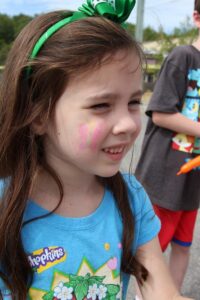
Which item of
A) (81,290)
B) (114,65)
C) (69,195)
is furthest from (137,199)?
(114,65)

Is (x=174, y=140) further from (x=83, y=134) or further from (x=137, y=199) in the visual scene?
(x=83, y=134)

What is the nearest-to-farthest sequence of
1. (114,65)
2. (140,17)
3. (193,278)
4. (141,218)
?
(114,65) → (141,218) → (193,278) → (140,17)

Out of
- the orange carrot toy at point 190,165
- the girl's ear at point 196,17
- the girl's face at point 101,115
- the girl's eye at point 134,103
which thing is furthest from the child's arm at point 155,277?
the girl's ear at point 196,17

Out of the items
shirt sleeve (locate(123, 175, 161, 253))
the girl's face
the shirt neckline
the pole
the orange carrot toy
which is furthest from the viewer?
the pole

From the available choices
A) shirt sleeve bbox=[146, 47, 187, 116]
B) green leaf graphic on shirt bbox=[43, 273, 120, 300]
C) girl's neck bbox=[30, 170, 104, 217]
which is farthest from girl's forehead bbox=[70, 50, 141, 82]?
shirt sleeve bbox=[146, 47, 187, 116]

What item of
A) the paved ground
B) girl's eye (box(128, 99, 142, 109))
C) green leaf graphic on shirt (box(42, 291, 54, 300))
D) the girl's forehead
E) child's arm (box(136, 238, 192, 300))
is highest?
the girl's forehead

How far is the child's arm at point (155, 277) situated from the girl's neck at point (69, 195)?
23cm

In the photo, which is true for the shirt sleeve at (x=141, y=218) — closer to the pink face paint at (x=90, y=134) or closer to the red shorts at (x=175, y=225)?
the pink face paint at (x=90, y=134)

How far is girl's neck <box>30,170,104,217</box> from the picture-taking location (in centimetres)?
114

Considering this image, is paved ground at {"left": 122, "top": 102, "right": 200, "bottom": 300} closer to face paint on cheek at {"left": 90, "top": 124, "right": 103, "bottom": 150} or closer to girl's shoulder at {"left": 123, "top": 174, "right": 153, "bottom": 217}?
girl's shoulder at {"left": 123, "top": 174, "right": 153, "bottom": 217}

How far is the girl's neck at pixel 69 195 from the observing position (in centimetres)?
114

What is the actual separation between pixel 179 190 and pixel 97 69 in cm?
121

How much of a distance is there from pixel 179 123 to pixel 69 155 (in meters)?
1.01

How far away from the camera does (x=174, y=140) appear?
80.4 inches
